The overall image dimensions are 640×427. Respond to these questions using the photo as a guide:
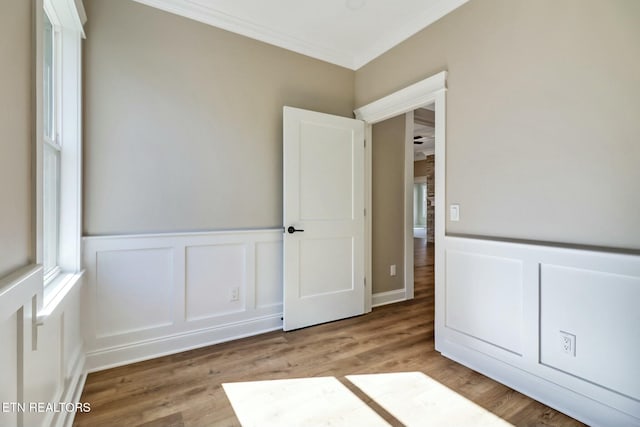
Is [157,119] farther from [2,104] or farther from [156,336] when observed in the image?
→ [156,336]

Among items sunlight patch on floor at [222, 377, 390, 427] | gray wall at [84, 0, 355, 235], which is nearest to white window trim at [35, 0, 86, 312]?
gray wall at [84, 0, 355, 235]

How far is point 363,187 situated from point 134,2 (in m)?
2.46

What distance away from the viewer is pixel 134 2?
2199 millimetres

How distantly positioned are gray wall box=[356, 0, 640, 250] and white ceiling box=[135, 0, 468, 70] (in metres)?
0.30

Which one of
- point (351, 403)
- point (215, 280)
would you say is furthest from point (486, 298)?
point (215, 280)

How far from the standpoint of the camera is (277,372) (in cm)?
203

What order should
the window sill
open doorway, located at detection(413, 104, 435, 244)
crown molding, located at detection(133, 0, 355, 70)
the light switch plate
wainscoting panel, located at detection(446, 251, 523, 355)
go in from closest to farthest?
the window sill
wainscoting panel, located at detection(446, 251, 523, 355)
the light switch plate
crown molding, located at detection(133, 0, 355, 70)
open doorway, located at detection(413, 104, 435, 244)

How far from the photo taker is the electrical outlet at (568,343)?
63.4 inches

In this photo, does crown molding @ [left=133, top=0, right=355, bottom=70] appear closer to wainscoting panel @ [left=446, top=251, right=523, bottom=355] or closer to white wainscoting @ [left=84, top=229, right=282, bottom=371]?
white wainscoting @ [left=84, top=229, right=282, bottom=371]

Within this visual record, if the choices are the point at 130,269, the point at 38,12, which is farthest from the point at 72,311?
the point at 38,12

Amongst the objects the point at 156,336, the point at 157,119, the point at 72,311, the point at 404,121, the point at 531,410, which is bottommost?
the point at 531,410

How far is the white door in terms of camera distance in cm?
274

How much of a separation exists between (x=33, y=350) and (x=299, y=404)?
127 centimetres

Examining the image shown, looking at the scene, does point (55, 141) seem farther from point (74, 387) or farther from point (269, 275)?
point (269, 275)
